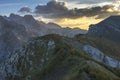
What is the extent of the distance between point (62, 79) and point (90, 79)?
3446cm

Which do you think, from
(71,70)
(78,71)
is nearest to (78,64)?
(71,70)

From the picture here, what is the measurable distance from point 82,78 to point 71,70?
108 feet

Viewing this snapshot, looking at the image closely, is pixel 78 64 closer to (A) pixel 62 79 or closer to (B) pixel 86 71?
(A) pixel 62 79

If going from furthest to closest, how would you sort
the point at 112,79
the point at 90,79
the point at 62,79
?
the point at 62,79 < the point at 112,79 < the point at 90,79

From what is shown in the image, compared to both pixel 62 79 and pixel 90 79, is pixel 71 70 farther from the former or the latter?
pixel 90 79

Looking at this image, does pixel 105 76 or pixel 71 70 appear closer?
pixel 105 76

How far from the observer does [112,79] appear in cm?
18238

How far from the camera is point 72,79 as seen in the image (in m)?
173

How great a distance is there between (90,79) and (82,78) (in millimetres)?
3868

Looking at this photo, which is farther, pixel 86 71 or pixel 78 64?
pixel 78 64

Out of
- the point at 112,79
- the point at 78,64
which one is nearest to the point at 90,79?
the point at 112,79

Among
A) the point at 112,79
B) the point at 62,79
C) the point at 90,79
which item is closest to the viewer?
the point at 90,79

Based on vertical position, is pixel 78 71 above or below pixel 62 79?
above

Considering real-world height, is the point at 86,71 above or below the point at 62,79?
above
